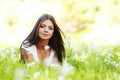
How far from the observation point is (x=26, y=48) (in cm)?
517

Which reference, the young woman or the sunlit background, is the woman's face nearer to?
the young woman

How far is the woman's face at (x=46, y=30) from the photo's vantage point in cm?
514

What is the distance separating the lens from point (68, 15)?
615 inches

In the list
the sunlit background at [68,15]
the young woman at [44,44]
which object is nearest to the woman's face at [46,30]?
the young woman at [44,44]

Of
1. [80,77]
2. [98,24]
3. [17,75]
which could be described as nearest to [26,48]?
[80,77]

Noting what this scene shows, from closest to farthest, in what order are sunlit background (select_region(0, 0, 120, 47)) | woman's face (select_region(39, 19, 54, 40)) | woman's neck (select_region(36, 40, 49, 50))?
woman's face (select_region(39, 19, 54, 40)) < woman's neck (select_region(36, 40, 49, 50)) < sunlit background (select_region(0, 0, 120, 47))

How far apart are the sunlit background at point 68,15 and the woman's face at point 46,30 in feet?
29.8

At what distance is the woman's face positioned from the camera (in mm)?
5141

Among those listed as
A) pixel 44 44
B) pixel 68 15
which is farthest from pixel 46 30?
pixel 68 15

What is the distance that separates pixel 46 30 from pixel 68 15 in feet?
34.6

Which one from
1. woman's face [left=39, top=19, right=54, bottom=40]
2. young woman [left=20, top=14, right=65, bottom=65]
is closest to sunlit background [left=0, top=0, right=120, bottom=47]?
young woman [left=20, top=14, right=65, bottom=65]

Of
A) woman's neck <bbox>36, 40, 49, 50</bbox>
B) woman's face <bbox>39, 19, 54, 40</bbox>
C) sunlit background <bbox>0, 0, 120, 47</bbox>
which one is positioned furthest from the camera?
sunlit background <bbox>0, 0, 120, 47</bbox>

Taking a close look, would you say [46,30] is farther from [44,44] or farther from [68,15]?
[68,15]

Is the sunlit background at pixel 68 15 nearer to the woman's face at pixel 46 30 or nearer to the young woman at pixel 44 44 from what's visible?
the young woman at pixel 44 44
